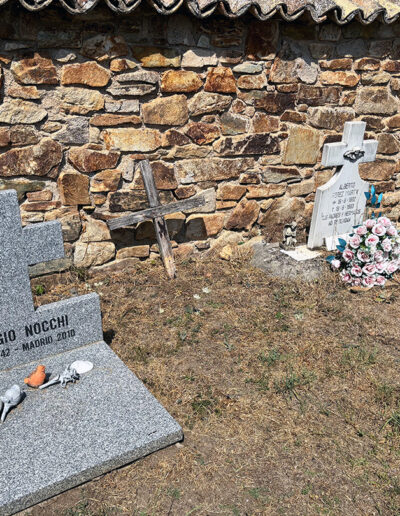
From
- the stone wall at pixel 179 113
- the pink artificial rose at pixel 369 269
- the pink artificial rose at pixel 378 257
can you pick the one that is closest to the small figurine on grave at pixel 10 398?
the stone wall at pixel 179 113

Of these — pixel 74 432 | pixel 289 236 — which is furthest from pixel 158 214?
pixel 74 432

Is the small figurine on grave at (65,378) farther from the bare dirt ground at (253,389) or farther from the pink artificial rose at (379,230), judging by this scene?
the pink artificial rose at (379,230)

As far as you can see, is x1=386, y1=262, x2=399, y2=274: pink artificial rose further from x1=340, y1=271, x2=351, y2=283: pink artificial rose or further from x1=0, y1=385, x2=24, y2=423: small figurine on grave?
x1=0, y1=385, x2=24, y2=423: small figurine on grave

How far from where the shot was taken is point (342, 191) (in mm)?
5117

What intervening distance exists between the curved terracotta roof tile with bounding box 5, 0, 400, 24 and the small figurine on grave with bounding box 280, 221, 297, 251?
1.96m

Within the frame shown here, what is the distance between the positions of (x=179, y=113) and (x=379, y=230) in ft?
7.12

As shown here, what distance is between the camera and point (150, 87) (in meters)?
4.19

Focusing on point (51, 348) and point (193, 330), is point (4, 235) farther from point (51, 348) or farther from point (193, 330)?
point (193, 330)

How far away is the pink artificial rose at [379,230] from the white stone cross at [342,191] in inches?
25.4

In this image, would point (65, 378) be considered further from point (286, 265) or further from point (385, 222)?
point (385, 222)

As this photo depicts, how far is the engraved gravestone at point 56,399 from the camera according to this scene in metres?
2.36

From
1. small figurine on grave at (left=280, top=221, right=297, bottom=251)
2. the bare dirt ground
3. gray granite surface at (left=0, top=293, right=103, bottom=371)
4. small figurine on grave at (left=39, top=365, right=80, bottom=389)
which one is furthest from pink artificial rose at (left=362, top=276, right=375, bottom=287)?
small figurine on grave at (left=39, top=365, right=80, bottom=389)

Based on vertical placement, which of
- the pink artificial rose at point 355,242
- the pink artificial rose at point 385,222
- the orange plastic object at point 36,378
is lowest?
the orange plastic object at point 36,378

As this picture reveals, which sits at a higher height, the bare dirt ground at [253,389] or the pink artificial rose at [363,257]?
the pink artificial rose at [363,257]
